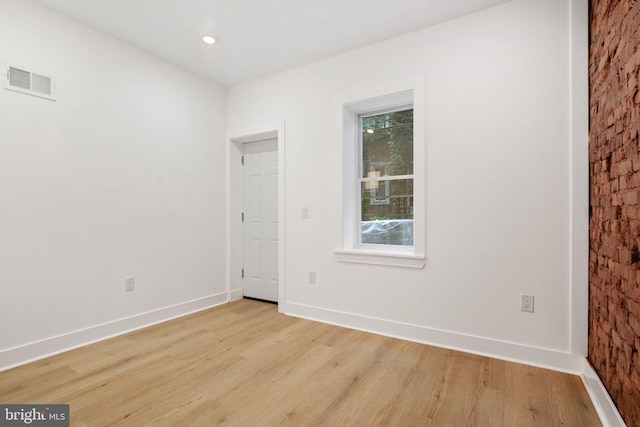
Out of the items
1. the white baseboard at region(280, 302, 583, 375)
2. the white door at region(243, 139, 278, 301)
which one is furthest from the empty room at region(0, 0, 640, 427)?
the white door at region(243, 139, 278, 301)

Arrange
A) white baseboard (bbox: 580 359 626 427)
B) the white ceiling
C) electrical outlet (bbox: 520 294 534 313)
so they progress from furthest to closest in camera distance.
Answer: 1. the white ceiling
2. electrical outlet (bbox: 520 294 534 313)
3. white baseboard (bbox: 580 359 626 427)

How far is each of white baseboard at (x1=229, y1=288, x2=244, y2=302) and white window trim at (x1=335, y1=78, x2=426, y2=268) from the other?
162 cm

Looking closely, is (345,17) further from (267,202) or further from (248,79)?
(267,202)

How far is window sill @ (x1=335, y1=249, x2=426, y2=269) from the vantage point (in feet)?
8.93

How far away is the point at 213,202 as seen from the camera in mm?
3828

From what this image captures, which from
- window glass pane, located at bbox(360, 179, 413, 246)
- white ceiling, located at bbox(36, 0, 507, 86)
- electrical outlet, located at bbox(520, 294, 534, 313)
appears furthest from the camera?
window glass pane, located at bbox(360, 179, 413, 246)

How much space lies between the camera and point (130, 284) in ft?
9.83

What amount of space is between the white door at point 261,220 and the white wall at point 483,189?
0.95 m

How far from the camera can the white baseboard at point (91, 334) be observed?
2266 mm

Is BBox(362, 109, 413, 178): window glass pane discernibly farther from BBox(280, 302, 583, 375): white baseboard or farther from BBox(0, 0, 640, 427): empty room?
BBox(280, 302, 583, 375): white baseboard

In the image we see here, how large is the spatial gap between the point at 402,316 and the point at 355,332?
1.52 ft

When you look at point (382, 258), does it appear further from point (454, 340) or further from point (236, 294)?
point (236, 294)

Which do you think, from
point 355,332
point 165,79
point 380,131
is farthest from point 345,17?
point 355,332

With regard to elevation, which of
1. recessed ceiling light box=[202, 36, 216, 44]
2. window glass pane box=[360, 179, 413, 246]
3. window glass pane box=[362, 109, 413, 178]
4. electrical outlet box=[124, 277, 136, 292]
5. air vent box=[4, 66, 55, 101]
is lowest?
electrical outlet box=[124, 277, 136, 292]
